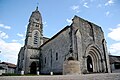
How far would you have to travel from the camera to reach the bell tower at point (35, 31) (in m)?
34.1

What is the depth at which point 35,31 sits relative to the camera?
35.5 metres

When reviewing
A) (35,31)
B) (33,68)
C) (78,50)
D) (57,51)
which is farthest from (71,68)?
(35,31)

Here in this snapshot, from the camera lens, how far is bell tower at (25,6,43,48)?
34062mm

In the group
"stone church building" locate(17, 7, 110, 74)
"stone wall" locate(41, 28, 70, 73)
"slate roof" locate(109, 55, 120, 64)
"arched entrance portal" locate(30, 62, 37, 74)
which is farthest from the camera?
"slate roof" locate(109, 55, 120, 64)

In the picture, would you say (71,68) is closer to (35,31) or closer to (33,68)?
(33,68)

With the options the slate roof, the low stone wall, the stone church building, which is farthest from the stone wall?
the slate roof

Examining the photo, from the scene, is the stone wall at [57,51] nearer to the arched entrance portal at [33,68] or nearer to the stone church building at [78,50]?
the stone church building at [78,50]

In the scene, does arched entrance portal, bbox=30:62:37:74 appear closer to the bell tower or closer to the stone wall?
the stone wall

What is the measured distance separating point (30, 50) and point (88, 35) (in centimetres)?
1488

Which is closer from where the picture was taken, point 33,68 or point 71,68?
point 71,68

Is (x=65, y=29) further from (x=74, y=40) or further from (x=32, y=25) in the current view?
(x=32, y=25)

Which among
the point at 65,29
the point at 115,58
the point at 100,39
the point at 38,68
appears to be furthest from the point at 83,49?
the point at 115,58

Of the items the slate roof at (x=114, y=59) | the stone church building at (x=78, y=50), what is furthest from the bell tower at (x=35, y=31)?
the slate roof at (x=114, y=59)

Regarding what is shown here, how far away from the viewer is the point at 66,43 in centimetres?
1814
